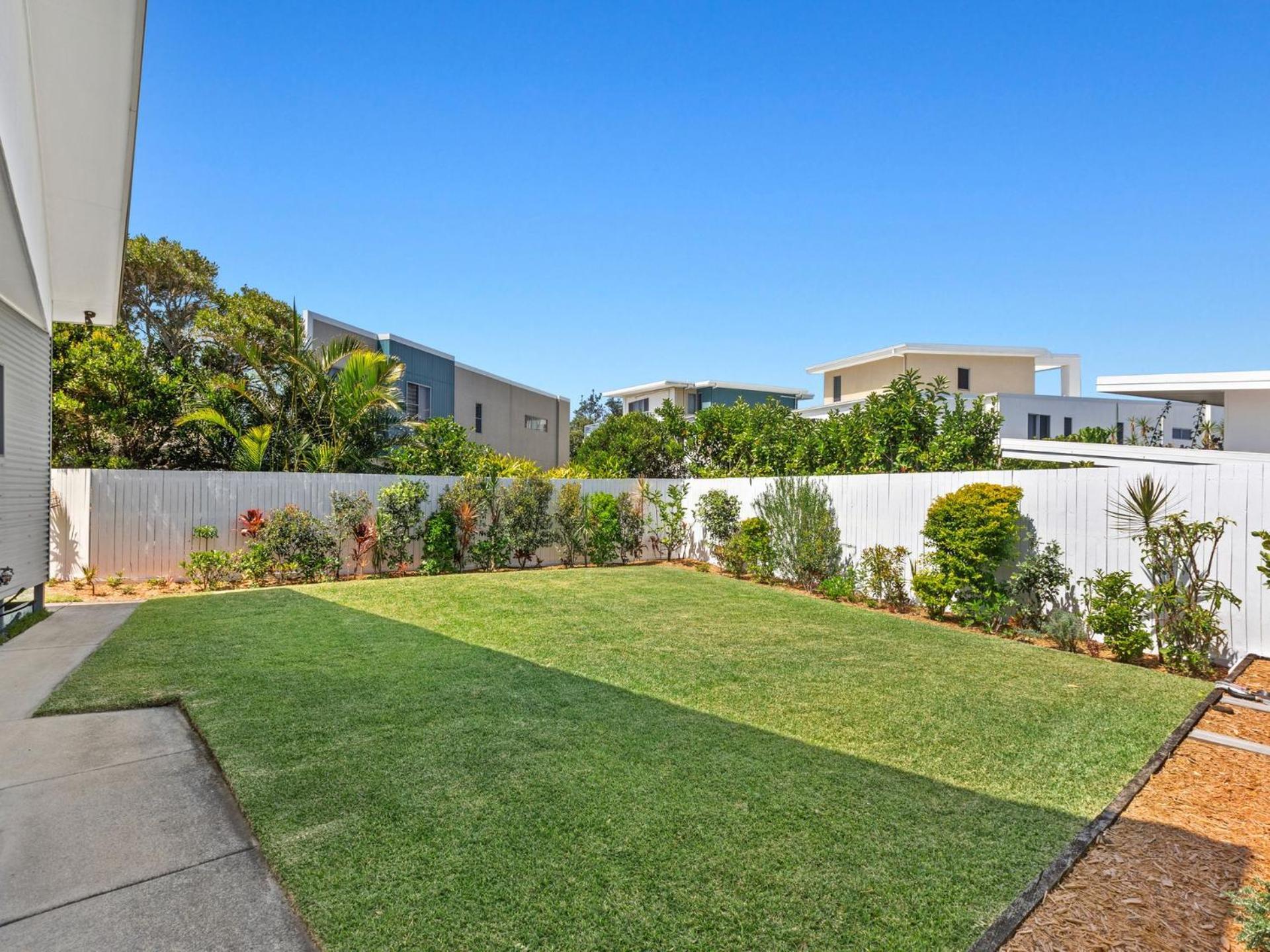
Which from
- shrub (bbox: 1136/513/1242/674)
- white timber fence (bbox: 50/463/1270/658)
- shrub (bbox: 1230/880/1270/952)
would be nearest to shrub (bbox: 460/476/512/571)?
white timber fence (bbox: 50/463/1270/658)

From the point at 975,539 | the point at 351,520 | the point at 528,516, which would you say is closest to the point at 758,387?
the point at 528,516

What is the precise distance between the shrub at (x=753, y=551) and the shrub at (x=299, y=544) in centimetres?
701

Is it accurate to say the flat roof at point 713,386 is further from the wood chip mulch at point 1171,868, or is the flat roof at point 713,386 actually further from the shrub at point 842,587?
the wood chip mulch at point 1171,868

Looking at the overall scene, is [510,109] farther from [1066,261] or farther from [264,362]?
[1066,261]

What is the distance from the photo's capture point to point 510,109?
10.8m

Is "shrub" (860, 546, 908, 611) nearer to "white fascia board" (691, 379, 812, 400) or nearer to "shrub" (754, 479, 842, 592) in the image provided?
"shrub" (754, 479, 842, 592)

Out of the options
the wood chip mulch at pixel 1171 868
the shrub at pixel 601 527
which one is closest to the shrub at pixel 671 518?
the shrub at pixel 601 527

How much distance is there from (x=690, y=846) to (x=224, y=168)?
13.5 meters

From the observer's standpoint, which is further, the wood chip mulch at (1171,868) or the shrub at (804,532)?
the shrub at (804,532)

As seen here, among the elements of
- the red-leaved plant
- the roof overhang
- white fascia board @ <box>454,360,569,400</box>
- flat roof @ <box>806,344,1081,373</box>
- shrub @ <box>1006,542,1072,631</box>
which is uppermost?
flat roof @ <box>806,344,1081,373</box>

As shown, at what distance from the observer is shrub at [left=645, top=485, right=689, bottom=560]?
13.8 m

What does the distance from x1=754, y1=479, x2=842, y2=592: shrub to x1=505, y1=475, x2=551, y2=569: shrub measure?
4463mm

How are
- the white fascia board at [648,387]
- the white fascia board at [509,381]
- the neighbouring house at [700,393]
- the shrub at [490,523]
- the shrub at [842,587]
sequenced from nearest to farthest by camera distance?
1. the shrub at [842,587]
2. the shrub at [490,523]
3. the white fascia board at [509,381]
4. the white fascia board at [648,387]
5. the neighbouring house at [700,393]

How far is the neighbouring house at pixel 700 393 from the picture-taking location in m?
28.7
